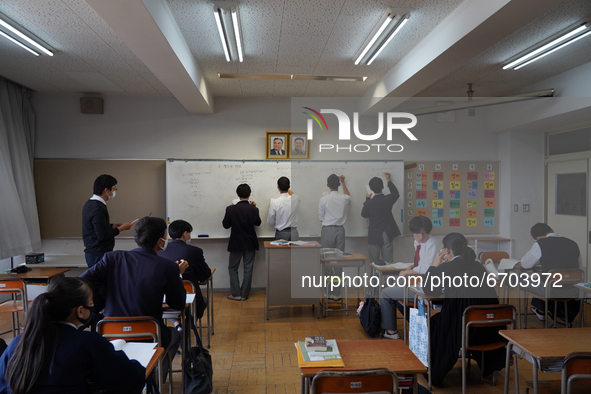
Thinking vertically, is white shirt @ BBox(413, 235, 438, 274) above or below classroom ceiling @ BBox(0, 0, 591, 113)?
below

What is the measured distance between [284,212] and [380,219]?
5.60 ft

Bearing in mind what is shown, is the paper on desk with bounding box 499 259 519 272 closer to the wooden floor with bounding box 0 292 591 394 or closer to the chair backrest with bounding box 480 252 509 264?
the chair backrest with bounding box 480 252 509 264

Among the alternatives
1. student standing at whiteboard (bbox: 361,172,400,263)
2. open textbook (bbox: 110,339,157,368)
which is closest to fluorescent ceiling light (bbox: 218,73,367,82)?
student standing at whiteboard (bbox: 361,172,400,263)

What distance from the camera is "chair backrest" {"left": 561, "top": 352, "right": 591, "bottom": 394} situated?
1824mm

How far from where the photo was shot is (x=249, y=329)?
407 cm

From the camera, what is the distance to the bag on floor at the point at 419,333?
9.49 feet

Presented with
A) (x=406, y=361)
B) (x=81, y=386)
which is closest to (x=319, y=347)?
(x=406, y=361)

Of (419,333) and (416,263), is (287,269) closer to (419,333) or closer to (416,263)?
(416,263)

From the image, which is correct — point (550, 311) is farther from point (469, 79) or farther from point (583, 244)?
point (469, 79)

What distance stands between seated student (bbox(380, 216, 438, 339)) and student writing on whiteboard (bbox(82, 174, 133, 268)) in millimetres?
2846

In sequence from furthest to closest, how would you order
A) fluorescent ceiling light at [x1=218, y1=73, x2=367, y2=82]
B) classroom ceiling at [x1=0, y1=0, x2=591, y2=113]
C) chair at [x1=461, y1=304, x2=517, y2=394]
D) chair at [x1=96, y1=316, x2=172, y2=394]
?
fluorescent ceiling light at [x1=218, y1=73, x2=367, y2=82], classroom ceiling at [x1=0, y1=0, x2=591, y2=113], chair at [x1=461, y1=304, x2=517, y2=394], chair at [x1=96, y1=316, x2=172, y2=394]

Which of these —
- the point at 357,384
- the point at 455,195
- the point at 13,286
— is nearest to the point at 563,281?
the point at 455,195

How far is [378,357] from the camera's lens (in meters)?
1.84

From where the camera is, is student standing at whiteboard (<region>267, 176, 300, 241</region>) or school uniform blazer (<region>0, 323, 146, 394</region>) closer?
school uniform blazer (<region>0, 323, 146, 394</region>)
